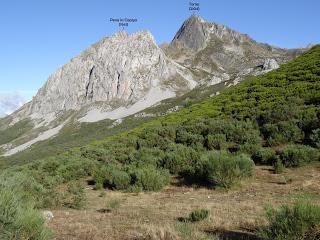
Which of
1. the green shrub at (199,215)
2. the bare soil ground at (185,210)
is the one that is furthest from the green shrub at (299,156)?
the green shrub at (199,215)

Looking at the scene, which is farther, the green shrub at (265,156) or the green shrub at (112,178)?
the green shrub at (265,156)

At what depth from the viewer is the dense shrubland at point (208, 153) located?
14.4m

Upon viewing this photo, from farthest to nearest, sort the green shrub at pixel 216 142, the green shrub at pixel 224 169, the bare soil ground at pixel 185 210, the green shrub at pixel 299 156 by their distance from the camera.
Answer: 1. the green shrub at pixel 216 142
2. the green shrub at pixel 299 156
3. the green shrub at pixel 224 169
4. the bare soil ground at pixel 185 210

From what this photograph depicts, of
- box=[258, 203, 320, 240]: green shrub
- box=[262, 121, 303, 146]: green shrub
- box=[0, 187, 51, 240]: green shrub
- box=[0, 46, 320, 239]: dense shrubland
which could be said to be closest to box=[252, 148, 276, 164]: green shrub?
box=[0, 46, 320, 239]: dense shrubland

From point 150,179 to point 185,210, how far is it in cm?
412

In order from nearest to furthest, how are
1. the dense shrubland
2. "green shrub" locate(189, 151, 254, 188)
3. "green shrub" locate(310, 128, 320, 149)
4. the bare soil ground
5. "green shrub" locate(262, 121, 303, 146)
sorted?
1. the bare soil ground
2. "green shrub" locate(189, 151, 254, 188)
3. the dense shrubland
4. "green shrub" locate(310, 128, 320, 149)
5. "green shrub" locate(262, 121, 303, 146)

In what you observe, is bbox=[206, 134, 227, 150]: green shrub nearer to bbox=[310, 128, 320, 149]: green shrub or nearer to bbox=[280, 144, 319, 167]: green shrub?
bbox=[310, 128, 320, 149]: green shrub

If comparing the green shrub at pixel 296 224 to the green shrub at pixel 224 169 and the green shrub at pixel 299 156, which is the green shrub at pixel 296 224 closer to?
the green shrub at pixel 224 169

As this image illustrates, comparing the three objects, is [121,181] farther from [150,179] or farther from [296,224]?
[296,224]

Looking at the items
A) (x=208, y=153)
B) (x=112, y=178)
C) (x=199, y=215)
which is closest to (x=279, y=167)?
(x=208, y=153)

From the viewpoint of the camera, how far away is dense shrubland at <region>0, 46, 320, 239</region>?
1438 centimetres

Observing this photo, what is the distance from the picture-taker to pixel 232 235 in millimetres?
8602

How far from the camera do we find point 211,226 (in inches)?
367

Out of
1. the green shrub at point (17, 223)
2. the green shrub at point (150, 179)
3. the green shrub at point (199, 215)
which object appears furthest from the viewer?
the green shrub at point (150, 179)
